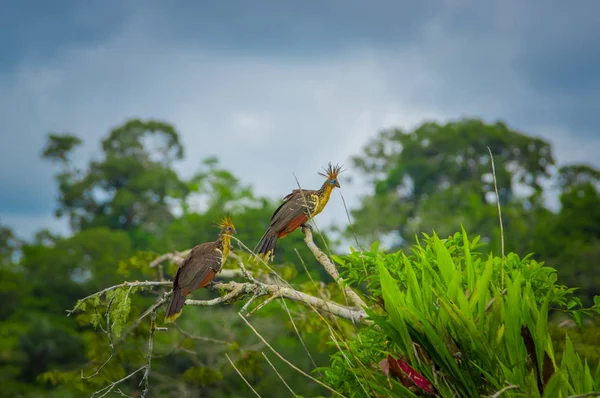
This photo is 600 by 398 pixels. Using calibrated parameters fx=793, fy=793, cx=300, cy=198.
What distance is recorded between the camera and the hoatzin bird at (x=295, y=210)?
230 inches

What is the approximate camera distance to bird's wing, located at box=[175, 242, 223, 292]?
5.64 metres

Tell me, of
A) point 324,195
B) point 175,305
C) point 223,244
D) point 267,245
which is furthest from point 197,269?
point 324,195

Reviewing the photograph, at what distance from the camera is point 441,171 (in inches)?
1890

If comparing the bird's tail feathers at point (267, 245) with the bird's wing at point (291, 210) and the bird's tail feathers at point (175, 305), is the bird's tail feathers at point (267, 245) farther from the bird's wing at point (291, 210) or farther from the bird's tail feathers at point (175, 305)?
the bird's tail feathers at point (175, 305)

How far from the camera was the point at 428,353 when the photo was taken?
13.3 feet

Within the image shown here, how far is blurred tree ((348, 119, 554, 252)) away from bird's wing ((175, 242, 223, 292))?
112 ft

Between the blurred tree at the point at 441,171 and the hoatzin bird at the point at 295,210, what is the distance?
111ft

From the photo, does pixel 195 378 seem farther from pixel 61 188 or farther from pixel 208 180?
pixel 61 188

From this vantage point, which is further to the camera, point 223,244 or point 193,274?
point 223,244

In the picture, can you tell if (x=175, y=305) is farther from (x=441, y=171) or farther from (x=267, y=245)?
(x=441, y=171)

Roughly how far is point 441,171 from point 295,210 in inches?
1695

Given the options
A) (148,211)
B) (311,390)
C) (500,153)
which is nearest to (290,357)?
(311,390)

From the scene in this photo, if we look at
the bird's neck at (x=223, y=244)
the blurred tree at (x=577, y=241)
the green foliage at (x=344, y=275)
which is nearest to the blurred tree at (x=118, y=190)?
the green foliage at (x=344, y=275)

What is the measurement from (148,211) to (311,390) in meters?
25.3
